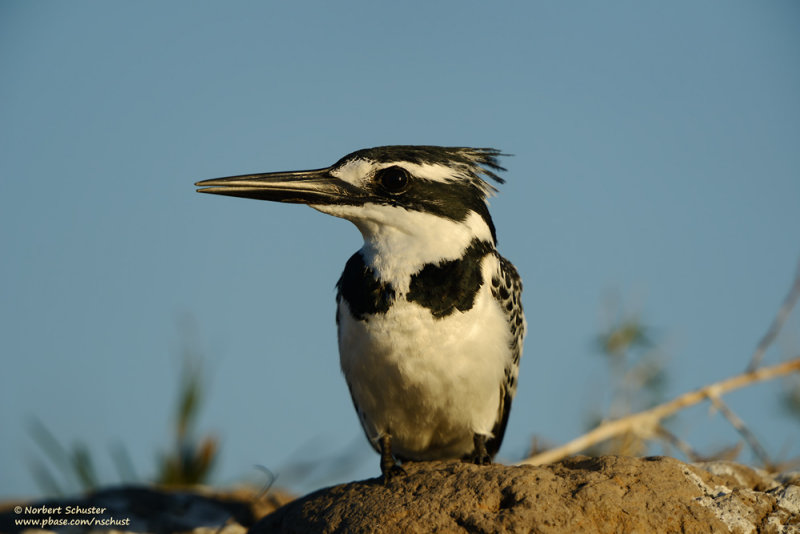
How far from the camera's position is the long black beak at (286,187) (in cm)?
598

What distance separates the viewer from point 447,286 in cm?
568

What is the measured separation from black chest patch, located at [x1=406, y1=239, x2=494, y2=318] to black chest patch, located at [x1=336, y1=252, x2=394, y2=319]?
16cm

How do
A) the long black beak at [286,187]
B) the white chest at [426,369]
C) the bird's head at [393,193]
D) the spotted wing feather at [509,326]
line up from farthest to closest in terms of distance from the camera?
1. the spotted wing feather at [509,326]
2. the long black beak at [286,187]
3. the bird's head at [393,193]
4. the white chest at [426,369]

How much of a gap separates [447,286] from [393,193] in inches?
29.9

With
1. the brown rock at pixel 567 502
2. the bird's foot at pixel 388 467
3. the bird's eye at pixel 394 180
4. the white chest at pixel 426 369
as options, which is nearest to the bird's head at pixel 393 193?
the bird's eye at pixel 394 180

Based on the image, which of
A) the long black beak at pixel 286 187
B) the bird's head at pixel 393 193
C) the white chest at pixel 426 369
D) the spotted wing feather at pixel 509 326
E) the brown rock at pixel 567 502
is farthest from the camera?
the spotted wing feather at pixel 509 326

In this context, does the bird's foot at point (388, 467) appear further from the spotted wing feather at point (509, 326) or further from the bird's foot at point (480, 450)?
the spotted wing feather at point (509, 326)

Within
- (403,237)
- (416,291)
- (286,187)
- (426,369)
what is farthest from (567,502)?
(286,187)

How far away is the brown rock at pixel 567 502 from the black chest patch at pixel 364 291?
1130 millimetres

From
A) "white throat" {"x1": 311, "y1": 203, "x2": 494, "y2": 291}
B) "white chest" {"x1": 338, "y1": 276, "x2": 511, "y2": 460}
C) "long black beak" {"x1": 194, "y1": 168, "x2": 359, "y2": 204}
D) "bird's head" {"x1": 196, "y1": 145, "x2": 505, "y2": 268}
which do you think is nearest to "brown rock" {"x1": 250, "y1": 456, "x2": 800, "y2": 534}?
"white chest" {"x1": 338, "y1": 276, "x2": 511, "y2": 460}

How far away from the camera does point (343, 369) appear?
6.27 meters

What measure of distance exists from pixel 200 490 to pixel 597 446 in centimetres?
379

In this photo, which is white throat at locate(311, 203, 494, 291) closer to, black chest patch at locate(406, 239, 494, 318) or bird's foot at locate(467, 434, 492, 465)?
black chest patch at locate(406, 239, 494, 318)

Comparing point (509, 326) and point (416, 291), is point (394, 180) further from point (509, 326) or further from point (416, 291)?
point (509, 326)
